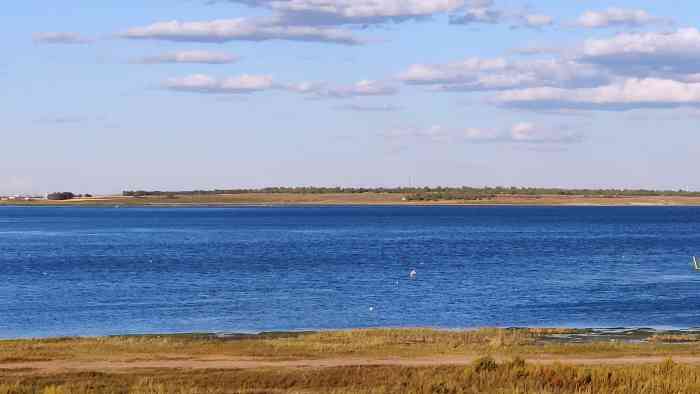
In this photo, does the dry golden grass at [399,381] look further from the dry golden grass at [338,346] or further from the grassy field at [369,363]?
the dry golden grass at [338,346]

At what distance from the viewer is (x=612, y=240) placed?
128 meters

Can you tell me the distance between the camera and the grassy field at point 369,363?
24.2 m

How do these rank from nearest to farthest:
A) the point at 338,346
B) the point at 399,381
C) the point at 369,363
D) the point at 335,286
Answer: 1. the point at 399,381
2. the point at 369,363
3. the point at 338,346
4. the point at 335,286

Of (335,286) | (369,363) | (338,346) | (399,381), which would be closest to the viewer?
(399,381)

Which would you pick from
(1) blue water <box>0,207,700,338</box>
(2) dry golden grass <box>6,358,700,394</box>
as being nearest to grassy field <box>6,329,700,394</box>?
(2) dry golden grass <box>6,358,700,394</box>

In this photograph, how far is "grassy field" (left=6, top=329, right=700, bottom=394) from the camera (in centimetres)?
2419

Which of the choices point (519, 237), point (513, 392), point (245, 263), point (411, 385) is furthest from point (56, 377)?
A: point (519, 237)

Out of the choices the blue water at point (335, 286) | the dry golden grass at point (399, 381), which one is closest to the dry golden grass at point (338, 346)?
the dry golden grass at point (399, 381)

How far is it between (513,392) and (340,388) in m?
4.11

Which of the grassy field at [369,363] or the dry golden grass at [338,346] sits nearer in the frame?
the grassy field at [369,363]

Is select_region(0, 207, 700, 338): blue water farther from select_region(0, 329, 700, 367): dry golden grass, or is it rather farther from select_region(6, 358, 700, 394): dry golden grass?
select_region(6, 358, 700, 394): dry golden grass

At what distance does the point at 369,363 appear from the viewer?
29.5 meters

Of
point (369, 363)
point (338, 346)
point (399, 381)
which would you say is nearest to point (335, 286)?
point (338, 346)

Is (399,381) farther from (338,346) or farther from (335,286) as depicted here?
(335,286)
